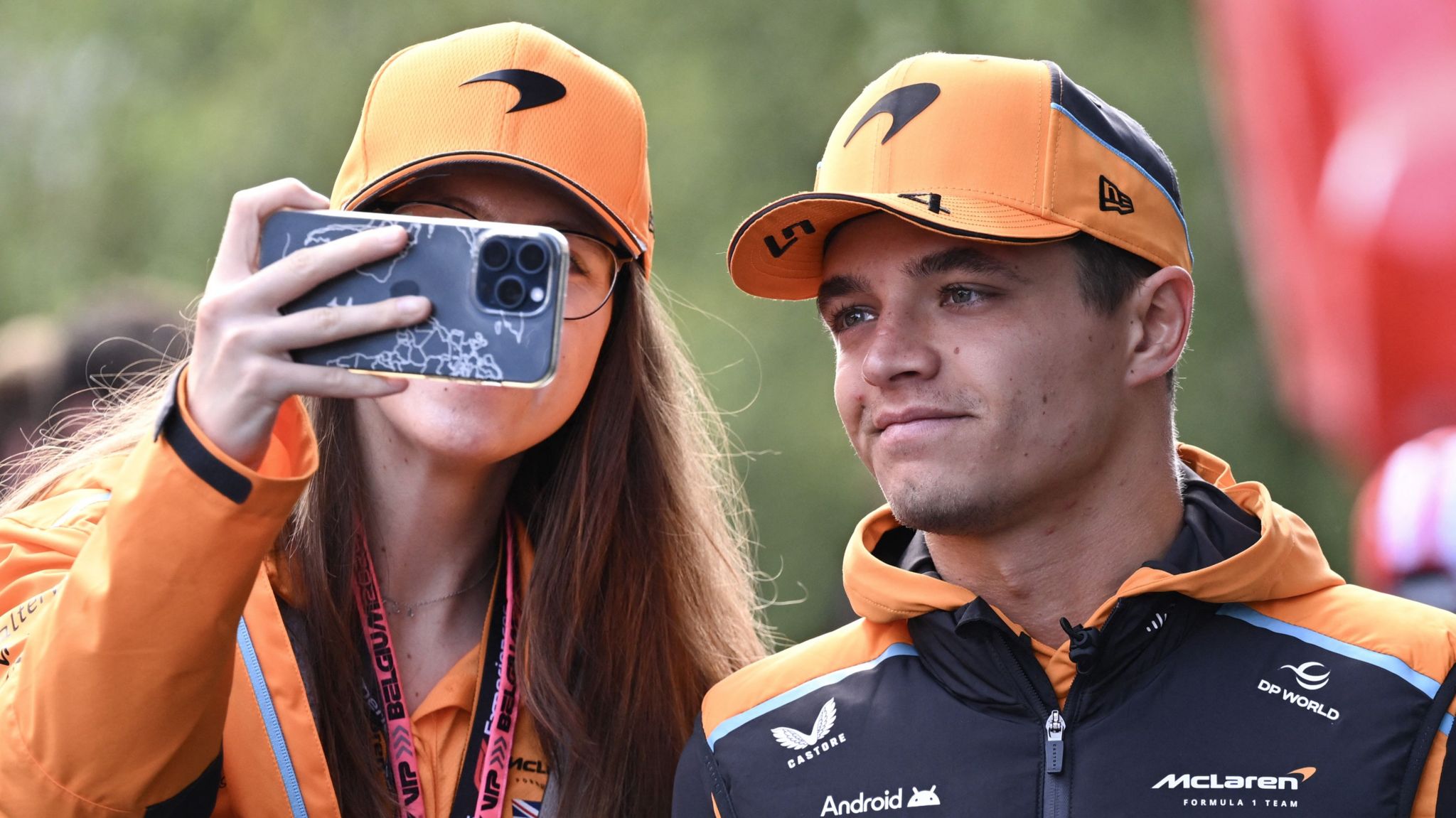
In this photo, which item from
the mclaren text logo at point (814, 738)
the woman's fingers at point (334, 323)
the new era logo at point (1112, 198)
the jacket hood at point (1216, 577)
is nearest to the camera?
the woman's fingers at point (334, 323)

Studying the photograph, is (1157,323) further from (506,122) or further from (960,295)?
(506,122)

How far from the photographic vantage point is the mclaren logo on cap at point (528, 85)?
10.1 ft

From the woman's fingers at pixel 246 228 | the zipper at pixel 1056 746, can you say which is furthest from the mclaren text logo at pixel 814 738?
the woman's fingers at pixel 246 228

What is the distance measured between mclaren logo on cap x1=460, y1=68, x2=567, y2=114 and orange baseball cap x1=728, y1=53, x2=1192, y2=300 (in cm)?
48

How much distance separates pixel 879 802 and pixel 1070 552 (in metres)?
0.57

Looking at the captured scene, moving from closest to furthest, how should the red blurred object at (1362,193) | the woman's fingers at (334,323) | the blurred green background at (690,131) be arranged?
the woman's fingers at (334,323) → the red blurred object at (1362,193) → the blurred green background at (690,131)

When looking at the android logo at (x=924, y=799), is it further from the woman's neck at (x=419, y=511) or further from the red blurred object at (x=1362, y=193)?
the red blurred object at (x=1362, y=193)

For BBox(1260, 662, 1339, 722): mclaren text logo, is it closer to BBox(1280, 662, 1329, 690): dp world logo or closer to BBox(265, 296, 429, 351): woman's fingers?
BBox(1280, 662, 1329, 690): dp world logo

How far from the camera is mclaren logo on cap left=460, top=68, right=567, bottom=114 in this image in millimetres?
3092

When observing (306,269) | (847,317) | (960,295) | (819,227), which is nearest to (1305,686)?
(960,295)

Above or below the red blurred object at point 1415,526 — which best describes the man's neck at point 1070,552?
above

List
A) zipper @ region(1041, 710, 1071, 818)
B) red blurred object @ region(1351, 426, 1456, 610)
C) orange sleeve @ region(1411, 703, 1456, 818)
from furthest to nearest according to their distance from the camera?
1. red blurred object @ region(1351, 426, 1456, 610)
2. zipper @ region(1041, 710, 1071, 818)
3. orange sleeve @ region(1411, 703, 1456, 818)

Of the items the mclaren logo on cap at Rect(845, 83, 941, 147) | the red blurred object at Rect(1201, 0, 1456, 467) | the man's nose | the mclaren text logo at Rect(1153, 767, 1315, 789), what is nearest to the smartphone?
the man's nose

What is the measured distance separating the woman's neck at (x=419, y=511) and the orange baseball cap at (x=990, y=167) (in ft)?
2.53
